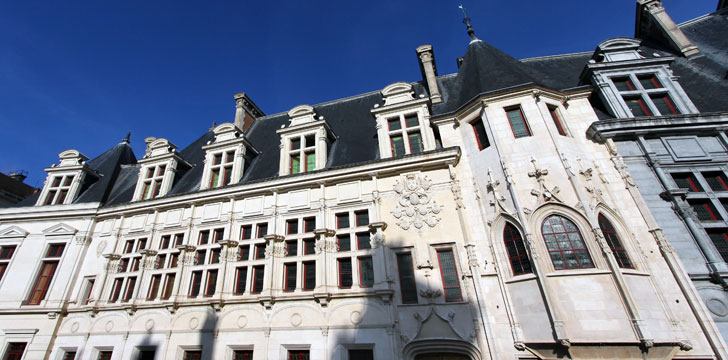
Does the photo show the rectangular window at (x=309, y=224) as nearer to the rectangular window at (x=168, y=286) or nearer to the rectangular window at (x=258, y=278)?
the rectangular window at (x=258, y=278)

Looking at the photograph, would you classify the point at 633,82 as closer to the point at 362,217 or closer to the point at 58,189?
the point at 362,217

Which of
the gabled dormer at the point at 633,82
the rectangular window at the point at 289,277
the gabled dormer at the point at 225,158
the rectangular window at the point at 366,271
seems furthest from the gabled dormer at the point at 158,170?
the gabled dormer at the point at 633,82

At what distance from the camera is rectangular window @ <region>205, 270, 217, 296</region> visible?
36.2ft

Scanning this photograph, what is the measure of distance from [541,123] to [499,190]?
2714 millimetres

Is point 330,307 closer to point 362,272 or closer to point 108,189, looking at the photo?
point 362,272

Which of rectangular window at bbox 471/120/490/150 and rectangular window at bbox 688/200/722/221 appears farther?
rectangular window at bbox 471/120/490/150

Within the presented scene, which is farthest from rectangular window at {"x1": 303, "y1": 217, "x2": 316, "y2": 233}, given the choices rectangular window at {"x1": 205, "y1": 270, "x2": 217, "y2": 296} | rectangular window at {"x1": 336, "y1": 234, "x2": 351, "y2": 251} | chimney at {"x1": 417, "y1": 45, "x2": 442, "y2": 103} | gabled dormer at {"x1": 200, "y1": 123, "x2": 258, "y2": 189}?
chimney at {"x1": 417, "y1": 45, "x2": 442, "y2": 103}

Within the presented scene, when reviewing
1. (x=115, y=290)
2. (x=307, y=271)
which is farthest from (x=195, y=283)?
(x=307, y=271)

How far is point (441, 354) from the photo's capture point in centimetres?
836

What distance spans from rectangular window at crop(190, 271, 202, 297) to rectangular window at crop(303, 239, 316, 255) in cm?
440

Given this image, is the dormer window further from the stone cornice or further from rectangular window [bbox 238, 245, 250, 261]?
the stone cornice

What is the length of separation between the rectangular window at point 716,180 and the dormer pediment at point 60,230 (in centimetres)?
2396

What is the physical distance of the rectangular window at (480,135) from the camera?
417 inches

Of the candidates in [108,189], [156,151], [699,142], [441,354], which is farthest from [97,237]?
[699,142]
